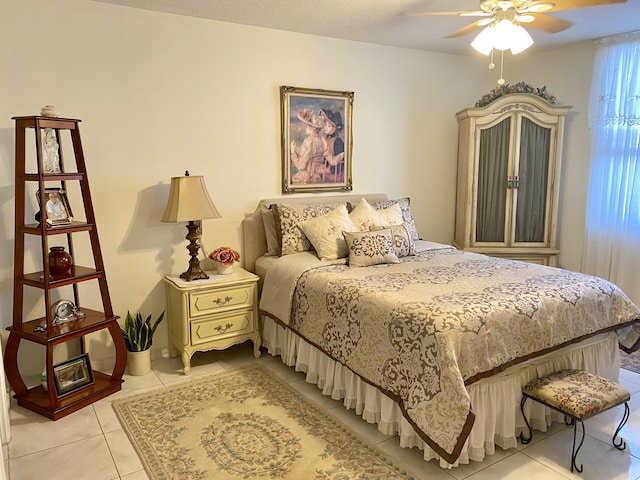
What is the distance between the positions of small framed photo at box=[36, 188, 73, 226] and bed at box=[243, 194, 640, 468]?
134 centimetres

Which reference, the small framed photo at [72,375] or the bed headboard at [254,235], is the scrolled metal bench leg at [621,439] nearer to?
the bed headboard at [254,235]

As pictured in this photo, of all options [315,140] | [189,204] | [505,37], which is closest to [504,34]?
[505,37]

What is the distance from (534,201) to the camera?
4.32 m

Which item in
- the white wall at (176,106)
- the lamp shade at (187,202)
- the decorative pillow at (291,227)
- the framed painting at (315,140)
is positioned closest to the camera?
the white wall at (176,106)

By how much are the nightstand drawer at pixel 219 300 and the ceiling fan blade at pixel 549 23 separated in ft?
7.97

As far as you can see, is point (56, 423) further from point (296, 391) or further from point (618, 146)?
point (618, 146)

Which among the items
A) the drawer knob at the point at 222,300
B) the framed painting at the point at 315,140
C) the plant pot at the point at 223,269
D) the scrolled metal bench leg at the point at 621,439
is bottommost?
Result: the scrolled metal bench leg at the point at 621,439

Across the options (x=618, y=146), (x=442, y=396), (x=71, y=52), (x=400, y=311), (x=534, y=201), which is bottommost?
(x=442, y=396)

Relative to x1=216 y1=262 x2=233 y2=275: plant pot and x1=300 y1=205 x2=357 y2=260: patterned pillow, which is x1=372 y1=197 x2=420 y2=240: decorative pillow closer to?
x1=300 y1=205 x2=357 y2=260: patterned pillow

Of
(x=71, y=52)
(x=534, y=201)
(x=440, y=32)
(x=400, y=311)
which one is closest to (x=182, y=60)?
(x=71, y=52)

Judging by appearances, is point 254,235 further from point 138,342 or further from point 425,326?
point 425,326

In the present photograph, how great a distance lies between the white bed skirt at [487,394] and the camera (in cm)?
216

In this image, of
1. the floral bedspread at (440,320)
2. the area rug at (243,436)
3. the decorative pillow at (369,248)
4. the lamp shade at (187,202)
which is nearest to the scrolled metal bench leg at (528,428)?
the floral bedspread at (440,320)

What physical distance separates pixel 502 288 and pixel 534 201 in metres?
2.18
